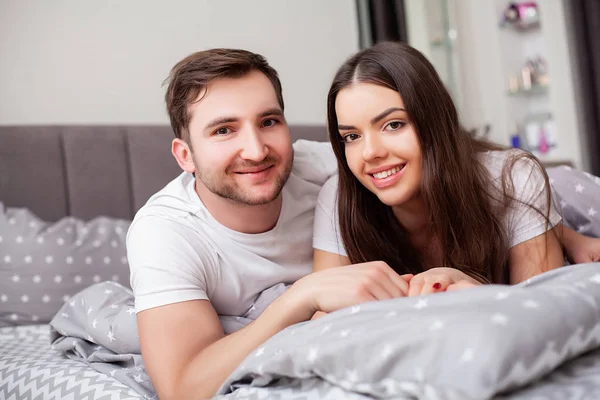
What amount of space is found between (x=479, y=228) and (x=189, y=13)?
6.06ft

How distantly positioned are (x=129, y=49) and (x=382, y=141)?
1592mm

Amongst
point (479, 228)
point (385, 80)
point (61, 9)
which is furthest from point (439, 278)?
point (61, 9)

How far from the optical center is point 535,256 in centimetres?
130

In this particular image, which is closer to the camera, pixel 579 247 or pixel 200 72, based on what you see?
pixel 200 72

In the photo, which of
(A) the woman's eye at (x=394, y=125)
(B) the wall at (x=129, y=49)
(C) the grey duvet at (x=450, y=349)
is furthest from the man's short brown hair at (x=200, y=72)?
(B) the wall at (x=129, y=49)

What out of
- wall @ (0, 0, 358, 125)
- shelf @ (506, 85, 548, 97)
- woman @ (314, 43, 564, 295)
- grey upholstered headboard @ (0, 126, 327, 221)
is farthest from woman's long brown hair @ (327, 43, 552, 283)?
shelf @ (506, 85, 548, 97)

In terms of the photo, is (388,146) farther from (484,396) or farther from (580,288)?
(484,396)

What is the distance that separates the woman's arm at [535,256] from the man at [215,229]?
0.48 metres

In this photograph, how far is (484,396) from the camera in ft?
2.02

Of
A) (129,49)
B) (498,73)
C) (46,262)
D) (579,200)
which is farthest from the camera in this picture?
(498,73)

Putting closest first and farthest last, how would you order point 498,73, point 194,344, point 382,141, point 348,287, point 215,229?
point 348,287
point 194,344
point 382,141
point 215,229
point 498,73

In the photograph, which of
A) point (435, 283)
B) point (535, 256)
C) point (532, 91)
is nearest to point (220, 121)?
point (435, 283)

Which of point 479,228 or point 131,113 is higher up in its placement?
point 131,113

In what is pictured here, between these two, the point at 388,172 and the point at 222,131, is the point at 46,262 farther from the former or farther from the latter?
the point at 388,172
